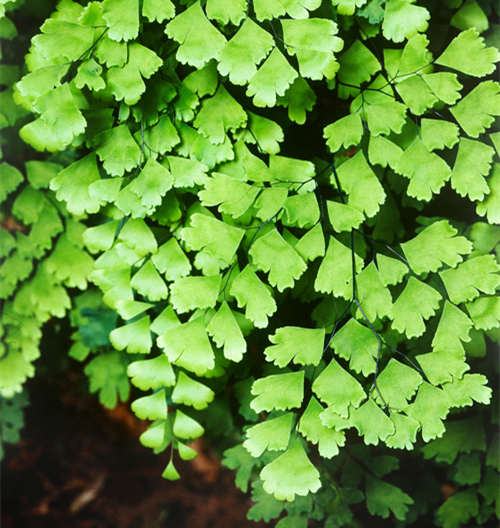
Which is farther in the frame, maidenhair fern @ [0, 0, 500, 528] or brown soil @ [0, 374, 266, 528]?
brown soil @ [0, 374, 266, 528]

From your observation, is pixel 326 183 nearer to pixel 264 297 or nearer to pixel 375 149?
pixel 375 149

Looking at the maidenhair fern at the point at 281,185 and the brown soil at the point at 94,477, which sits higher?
the maidenhair fern at the point at 281,185

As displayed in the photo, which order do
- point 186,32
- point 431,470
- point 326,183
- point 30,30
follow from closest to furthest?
point 186,32, point 326,183, point 30,30, point 431,470

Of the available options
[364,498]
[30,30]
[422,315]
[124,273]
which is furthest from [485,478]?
[30,30]

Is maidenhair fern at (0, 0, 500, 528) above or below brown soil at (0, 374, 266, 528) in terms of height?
above

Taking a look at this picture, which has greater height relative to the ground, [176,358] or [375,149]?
[375,149]

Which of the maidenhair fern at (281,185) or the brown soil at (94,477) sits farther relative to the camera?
the brown soil at (94,477)

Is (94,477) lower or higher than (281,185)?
lower

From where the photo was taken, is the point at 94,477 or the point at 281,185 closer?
the point at 281,185
